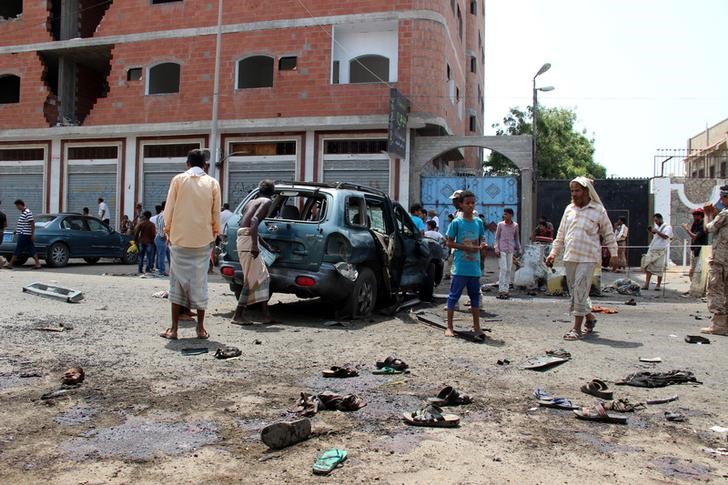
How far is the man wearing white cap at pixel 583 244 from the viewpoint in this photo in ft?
25.0

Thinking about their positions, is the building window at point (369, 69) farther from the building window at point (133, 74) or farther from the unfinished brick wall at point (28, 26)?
the unfinished brick wall at point (28, 26)

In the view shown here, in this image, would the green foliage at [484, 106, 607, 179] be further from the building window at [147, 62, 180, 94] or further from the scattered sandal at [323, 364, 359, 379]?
the scattered sandal at [323, 364, 359, 379]

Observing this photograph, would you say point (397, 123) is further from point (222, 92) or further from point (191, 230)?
point (191, 230)

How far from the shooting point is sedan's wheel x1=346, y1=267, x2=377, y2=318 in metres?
8.16

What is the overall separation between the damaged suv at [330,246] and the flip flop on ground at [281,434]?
4.21 metres

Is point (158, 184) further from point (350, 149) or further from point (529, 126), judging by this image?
point (529, 126)

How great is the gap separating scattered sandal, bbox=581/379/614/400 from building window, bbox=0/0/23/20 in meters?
31.1

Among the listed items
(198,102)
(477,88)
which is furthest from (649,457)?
(477,88)

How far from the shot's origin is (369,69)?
2188cm

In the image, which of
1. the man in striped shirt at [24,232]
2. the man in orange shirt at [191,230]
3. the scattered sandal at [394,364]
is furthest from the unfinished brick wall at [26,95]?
the scattered sandal at [394,364]

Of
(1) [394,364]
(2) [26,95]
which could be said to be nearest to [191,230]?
(1) [394,364]

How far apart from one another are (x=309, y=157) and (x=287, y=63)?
3.33m

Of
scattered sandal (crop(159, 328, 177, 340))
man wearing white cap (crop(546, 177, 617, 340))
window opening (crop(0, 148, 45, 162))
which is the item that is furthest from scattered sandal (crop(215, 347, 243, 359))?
window opening (crop(0, 148, 45, 162))

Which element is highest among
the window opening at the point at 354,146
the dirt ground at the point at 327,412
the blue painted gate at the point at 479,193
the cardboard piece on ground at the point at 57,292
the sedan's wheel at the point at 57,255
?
the window opening at the point at 354,146
